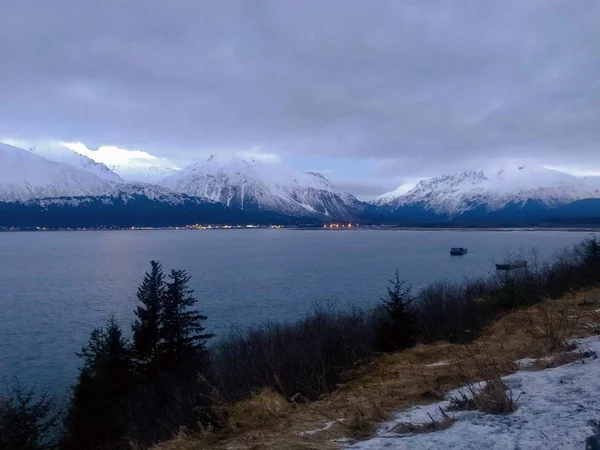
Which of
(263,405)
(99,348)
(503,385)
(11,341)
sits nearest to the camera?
(503,385)

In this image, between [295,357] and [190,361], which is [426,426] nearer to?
[295,357]

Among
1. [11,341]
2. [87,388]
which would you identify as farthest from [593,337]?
[11,341]

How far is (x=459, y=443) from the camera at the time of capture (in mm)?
4266

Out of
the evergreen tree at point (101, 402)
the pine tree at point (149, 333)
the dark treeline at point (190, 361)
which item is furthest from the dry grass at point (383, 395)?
the pine tree at point (149, 333)

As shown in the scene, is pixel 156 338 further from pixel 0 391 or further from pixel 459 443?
pixel 459 443

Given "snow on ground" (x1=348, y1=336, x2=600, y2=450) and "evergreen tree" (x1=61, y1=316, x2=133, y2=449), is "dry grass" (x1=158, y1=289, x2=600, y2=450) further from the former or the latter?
"evergreen tree" (x1=61, y1=316, x2=133, y2=449)

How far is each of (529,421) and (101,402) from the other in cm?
1683

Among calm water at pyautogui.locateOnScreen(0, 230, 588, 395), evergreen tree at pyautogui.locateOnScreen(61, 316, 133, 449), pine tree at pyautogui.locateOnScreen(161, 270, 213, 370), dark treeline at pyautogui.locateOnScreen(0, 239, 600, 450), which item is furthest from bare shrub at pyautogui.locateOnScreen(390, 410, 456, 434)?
calm water at pyautogui.locateOnScreen(0, 230, 588, 395)

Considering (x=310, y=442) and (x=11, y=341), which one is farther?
(x=11, y=341)

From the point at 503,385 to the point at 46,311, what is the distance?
44414 millimetres

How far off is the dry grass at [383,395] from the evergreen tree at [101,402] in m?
10.7

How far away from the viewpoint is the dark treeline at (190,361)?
39.5 ft

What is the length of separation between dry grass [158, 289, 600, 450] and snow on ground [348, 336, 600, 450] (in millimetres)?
198

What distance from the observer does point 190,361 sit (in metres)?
22.5
